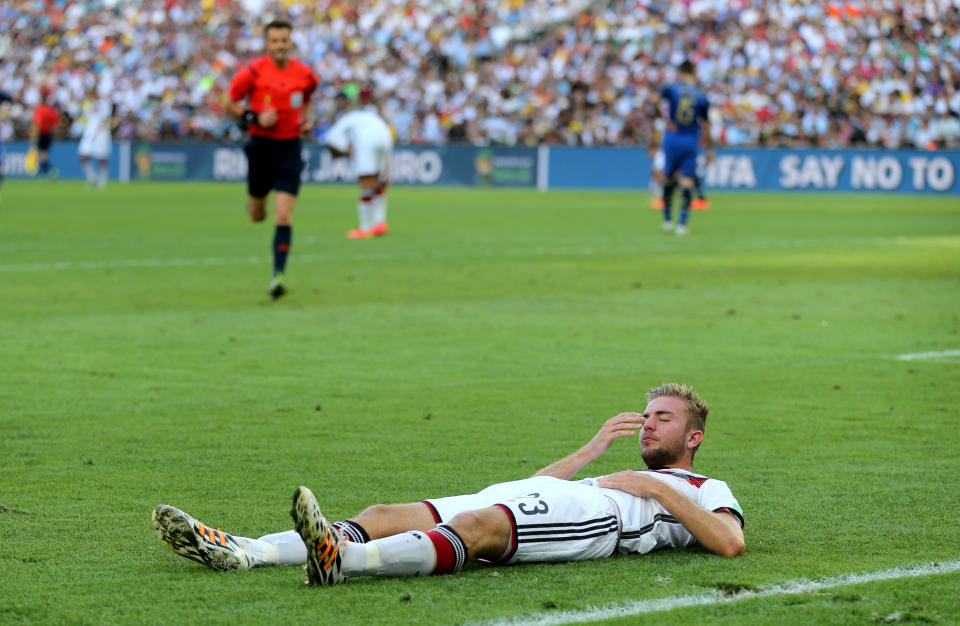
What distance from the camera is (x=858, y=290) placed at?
50.1 ft

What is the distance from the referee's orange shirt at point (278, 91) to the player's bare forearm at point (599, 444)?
30.0 feet

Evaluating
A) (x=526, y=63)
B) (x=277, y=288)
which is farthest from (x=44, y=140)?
(x=277, y=288)

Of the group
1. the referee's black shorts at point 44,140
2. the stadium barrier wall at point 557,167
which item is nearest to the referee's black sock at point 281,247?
the stadium barrier wall at point 557,167

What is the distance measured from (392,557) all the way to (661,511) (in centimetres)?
102

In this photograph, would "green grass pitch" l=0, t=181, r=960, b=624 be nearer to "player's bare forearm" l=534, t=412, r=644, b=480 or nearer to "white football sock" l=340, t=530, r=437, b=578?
"white football sock" l=340, t=530, r=437, b=578

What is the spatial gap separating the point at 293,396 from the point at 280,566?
3880 mm

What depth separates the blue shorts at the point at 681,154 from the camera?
78.6 feet

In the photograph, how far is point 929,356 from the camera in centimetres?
1062

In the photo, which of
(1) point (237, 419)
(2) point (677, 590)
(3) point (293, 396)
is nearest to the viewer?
(2) point (677, 590)

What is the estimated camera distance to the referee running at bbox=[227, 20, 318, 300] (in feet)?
45.6

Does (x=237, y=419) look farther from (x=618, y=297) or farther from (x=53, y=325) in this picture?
(x=618, y=297)

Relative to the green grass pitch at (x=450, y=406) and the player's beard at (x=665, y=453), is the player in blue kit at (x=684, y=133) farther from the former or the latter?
the player's beard at (x=665, y=453)

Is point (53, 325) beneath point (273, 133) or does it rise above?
beneath

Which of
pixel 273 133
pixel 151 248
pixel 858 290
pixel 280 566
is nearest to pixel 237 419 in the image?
pixel 280 566
